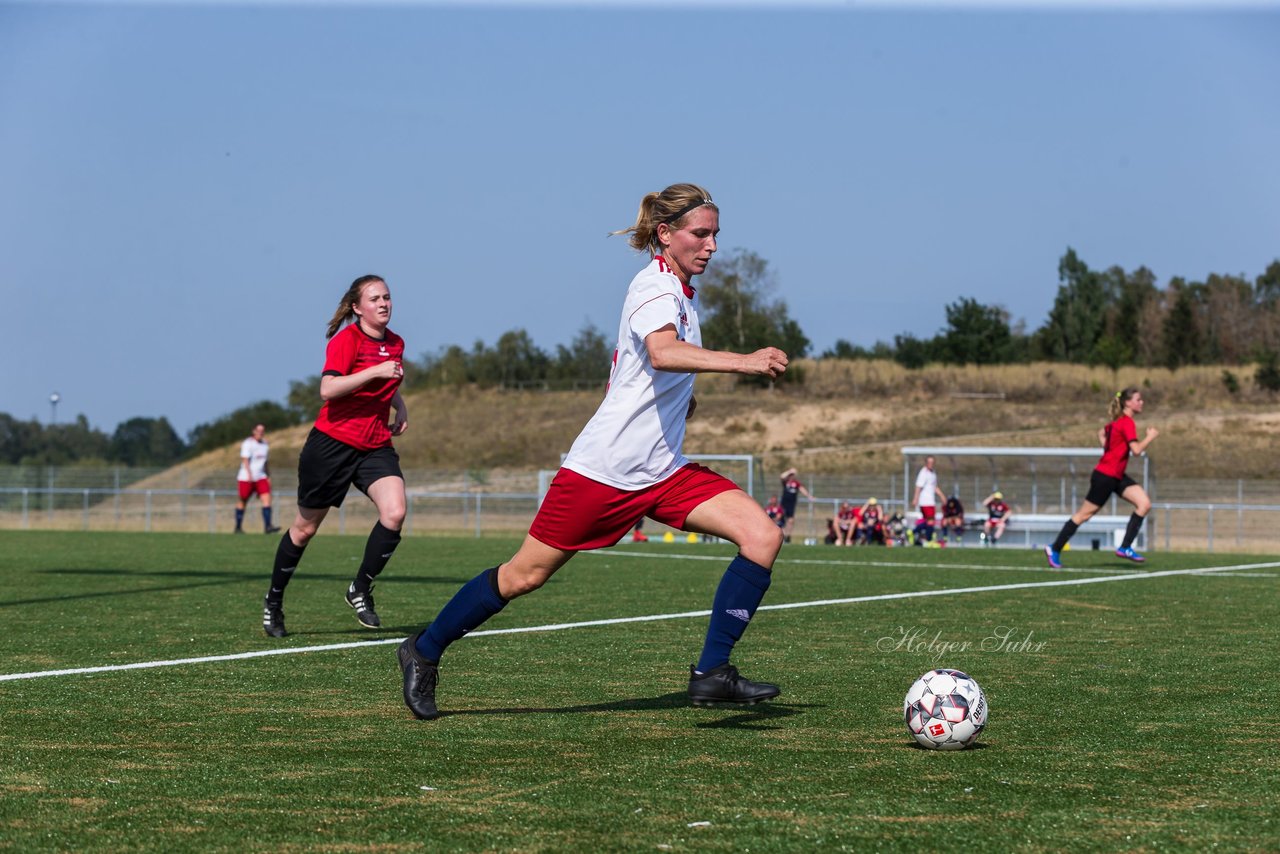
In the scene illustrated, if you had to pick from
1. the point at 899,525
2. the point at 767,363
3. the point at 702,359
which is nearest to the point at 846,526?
the point at 899,525

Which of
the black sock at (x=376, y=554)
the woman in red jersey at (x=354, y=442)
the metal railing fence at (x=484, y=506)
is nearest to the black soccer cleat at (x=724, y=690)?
the woman in red jersey at (x=354, y=442)

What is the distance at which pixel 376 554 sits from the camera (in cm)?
902

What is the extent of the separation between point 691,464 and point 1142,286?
4323 inches

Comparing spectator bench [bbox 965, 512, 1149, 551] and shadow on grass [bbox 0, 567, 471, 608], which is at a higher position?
shadow on grass [bbox 0, 567, 471, 608]

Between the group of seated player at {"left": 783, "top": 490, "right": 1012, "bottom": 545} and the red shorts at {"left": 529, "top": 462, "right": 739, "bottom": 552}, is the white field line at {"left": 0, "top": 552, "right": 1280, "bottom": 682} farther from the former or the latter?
the group of seated player at {"left": 783, "top": 490, "right": 1012, "bottom": 545}

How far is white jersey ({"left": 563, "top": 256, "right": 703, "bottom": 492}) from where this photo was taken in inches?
221

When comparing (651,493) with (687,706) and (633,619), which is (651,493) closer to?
(687,706)

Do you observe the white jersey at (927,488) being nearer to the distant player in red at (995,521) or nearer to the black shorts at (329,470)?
the distant player in red at (995,521)

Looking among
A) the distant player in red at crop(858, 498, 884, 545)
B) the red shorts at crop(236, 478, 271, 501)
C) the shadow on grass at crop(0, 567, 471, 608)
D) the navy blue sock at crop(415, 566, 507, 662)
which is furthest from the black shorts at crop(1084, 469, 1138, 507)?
the red shorts at crop(236, 478, 271, 501)

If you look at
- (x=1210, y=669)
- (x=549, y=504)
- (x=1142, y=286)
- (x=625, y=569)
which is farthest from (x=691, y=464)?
(x=1142, y=286)

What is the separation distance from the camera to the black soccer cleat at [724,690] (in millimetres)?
5625

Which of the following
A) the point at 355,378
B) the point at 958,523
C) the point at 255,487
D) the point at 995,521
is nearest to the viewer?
the point at 355,378

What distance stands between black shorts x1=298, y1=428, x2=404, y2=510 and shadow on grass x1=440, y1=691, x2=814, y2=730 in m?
2.97

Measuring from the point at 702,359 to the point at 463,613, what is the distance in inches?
55.9
